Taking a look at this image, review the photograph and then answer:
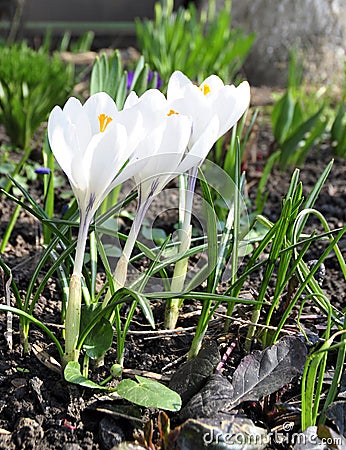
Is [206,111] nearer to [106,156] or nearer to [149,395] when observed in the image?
[106,156]

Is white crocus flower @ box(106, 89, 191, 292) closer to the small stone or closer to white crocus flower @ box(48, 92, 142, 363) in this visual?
white crocus flower @ box(48, 92, 142, 363)

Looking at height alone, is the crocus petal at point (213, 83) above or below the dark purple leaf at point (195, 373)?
above

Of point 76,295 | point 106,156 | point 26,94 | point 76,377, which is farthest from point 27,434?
point 26,94

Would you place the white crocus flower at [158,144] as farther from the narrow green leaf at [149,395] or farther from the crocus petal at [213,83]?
the narrow green leaf at [149,395]

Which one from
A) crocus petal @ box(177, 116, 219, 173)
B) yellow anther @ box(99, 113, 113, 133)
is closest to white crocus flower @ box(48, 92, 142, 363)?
yellow anther @ box(99, 113, 113, 133)

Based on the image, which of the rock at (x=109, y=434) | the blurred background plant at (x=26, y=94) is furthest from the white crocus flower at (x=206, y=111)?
the blurred background plant at (x=26, y=94)
